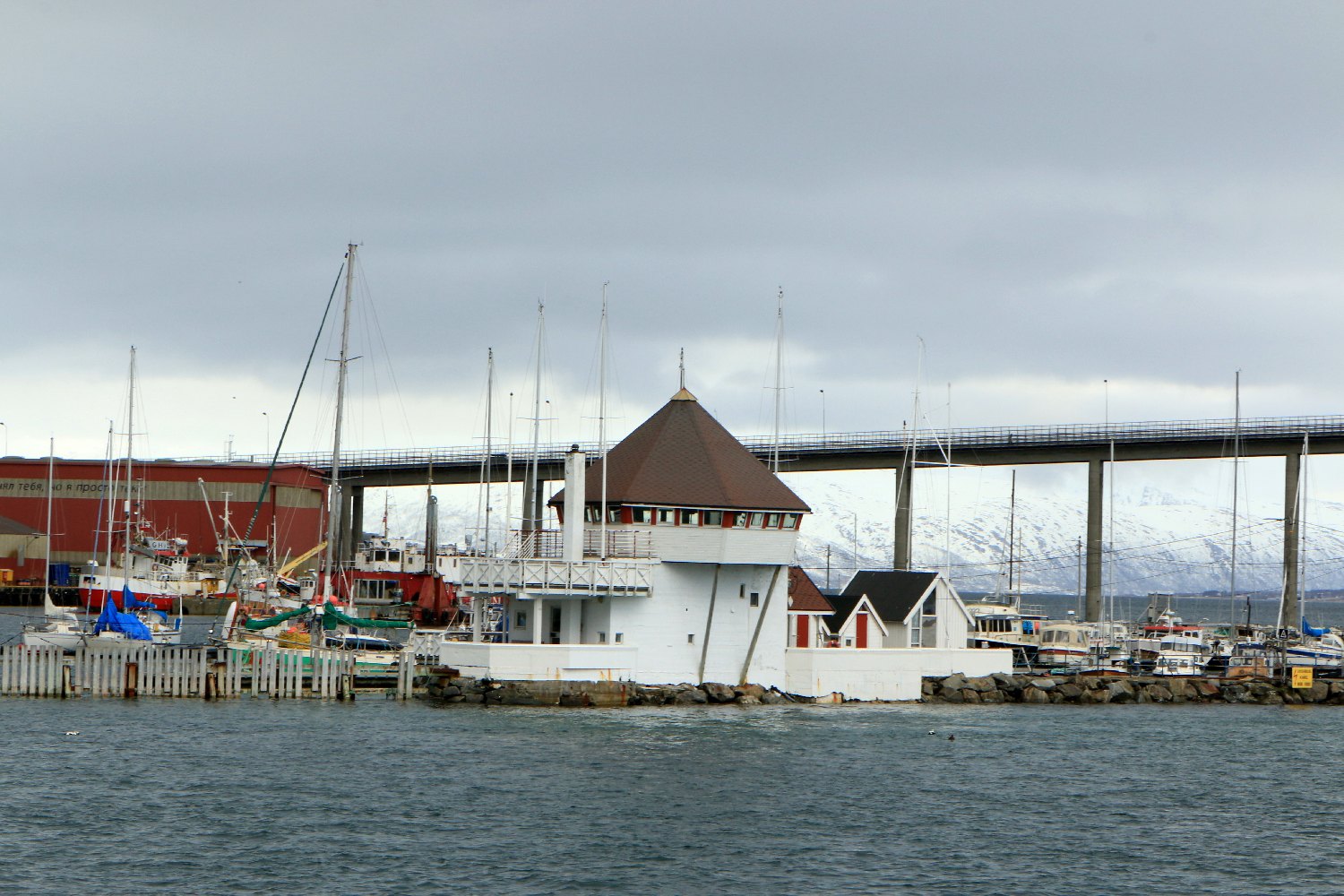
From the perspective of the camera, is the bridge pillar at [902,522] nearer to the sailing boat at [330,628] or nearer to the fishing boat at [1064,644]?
the fishing boat at [1064,644]

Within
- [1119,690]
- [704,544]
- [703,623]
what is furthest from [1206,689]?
[704,544]

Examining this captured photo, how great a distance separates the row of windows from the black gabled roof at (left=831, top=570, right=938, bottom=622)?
11.5 m

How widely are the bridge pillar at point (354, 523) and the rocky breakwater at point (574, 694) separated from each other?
3666 inches

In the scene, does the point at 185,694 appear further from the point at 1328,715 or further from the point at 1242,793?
the point at 1328,715

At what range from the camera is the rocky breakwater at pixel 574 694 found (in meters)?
56.2

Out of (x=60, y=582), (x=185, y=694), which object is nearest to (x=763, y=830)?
(x=185, y=694)

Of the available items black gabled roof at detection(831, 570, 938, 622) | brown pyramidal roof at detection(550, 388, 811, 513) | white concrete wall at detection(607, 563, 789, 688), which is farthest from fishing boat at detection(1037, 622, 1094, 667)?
brown pyramidal roof at detection(550, 388, 811, 513)

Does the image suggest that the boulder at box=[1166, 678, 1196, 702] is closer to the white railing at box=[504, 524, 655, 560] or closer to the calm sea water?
the calm sea water

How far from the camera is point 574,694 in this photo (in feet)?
184

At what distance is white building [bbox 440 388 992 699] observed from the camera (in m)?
56.6

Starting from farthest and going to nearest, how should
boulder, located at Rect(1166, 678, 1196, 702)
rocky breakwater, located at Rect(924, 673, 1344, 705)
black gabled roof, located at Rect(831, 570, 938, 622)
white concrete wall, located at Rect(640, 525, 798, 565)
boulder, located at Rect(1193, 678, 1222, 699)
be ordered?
boulder, located at Rect(1193, 678, 1222, 699), boulder, located at Rect(1166, 678, 1196, 702), black gabled roof, located at Rect(831, 570, 938, 622), rocky breakwater, located at Rect(924, 673, 1344, 705), white concrete wall, located at Rect(640, 525, 798, 565)

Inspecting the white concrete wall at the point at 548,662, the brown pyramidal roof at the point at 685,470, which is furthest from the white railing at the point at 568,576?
the brown pyramidal roof at the point at 685,470

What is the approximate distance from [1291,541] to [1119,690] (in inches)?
1610

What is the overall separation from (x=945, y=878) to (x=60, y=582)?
120031 millimetres
